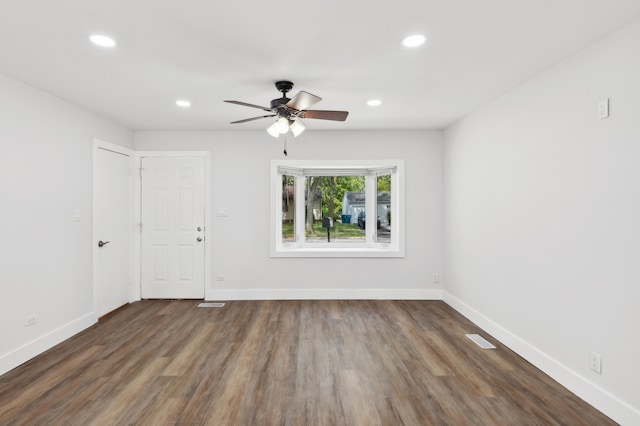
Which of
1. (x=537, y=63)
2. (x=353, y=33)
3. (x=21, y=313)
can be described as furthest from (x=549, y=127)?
(x=21, y=313)

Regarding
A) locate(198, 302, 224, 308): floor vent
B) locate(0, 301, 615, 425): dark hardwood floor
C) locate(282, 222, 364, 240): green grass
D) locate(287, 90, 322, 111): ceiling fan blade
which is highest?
locate(287, 90, 322, 111): ceiling fan blade

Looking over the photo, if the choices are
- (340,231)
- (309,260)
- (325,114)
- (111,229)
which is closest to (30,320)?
(111,229)

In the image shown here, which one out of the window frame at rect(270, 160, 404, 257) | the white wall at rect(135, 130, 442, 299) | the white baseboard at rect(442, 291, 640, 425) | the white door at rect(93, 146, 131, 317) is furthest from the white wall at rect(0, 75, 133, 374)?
the white baseboard at rect(442, 291, 640, 425)

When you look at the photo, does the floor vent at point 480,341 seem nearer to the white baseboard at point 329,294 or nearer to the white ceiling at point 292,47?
the white baseboard at point 329,294

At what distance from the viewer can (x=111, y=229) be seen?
4277 mm

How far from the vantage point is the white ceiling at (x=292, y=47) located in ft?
6.19

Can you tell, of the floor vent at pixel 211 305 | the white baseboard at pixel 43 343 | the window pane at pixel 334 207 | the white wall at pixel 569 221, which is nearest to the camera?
the white wall at pixel 569 221

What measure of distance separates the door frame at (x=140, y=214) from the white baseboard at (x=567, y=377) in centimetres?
362

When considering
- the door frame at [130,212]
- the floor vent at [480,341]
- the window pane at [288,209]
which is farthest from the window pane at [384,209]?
the door frame at [130,212]

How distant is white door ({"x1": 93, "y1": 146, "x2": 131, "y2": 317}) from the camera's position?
13.0 feet

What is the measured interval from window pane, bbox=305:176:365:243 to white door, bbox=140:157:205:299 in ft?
5.56

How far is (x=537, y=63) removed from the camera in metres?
2.59

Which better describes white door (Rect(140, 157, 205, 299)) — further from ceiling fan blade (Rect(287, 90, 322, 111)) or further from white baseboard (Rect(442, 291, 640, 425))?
white baseboard (Rect(442, 291, 640, 425))

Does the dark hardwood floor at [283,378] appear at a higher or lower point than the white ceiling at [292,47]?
lower
